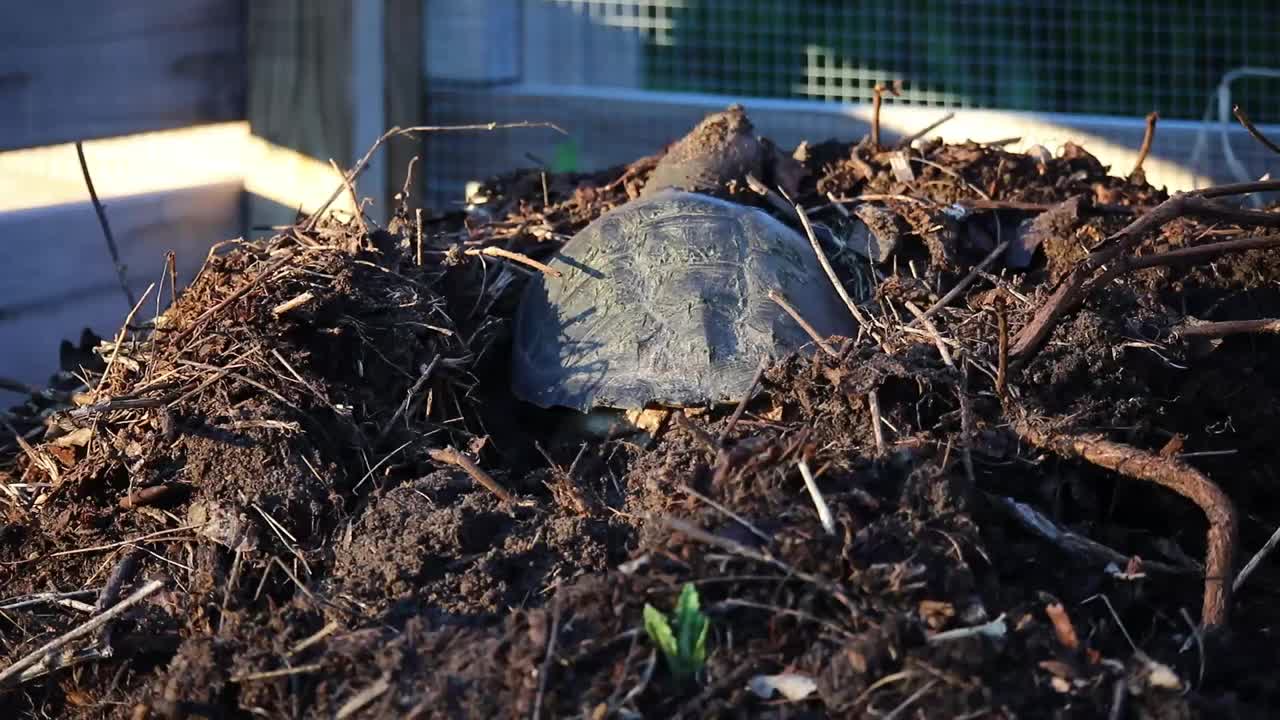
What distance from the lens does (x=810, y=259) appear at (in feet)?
9.59

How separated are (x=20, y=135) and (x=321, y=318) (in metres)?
1.41

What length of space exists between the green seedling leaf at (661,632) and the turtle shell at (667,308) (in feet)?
2.63

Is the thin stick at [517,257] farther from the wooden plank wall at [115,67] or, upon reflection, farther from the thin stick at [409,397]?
the wooden plank wall at [115,67]

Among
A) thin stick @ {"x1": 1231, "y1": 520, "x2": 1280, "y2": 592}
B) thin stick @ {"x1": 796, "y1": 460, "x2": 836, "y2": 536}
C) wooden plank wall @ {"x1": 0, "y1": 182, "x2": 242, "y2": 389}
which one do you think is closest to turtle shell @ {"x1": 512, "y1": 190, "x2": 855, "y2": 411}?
thin stick @ {"x1": 796, "y1": 460, "x2": 836, "y2": 536}

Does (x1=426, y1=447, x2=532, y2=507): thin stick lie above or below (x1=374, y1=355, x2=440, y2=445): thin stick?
below

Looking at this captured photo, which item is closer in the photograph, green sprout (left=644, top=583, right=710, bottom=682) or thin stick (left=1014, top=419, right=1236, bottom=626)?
green sprout (left=644, top=583, right=710, bottom=682)

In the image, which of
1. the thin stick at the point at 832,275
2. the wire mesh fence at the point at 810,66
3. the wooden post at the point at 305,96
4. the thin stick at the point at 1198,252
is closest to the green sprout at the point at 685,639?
the thin stick at the point at 832,275

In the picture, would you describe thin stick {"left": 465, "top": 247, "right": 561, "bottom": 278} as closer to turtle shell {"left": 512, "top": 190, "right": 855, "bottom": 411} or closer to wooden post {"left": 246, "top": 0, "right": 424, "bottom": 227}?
turtle shell {"left": 512, "top": 190, "right": 855, "bottom": 411}

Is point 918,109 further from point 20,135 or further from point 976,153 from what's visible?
point 20,135

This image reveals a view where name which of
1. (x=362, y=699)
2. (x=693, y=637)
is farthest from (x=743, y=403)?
(x=362, y=699)

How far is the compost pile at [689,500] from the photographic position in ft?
6.13

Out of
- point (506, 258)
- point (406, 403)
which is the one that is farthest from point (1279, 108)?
point (406, 403)

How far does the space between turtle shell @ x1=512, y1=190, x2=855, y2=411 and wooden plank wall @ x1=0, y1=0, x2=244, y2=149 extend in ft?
4.81

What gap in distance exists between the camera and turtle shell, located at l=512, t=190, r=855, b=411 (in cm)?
266
